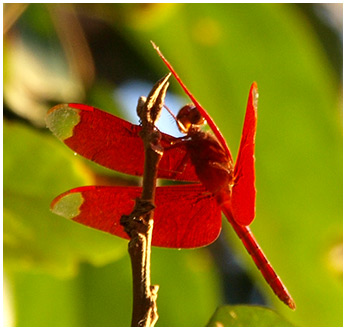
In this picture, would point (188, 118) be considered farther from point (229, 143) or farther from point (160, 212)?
point (229, 143)

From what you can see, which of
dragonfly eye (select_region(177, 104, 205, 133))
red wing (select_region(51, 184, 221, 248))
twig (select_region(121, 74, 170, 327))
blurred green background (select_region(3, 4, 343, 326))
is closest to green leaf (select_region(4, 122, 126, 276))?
blurred green background (select_region(3, 4, 343, 326))

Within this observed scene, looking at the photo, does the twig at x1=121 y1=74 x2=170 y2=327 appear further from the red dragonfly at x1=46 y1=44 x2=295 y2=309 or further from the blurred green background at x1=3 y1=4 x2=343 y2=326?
the blurred green background at x1=3 y1=4 x2=343 y2=326

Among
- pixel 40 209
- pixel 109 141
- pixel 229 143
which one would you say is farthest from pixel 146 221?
pixel 229 143

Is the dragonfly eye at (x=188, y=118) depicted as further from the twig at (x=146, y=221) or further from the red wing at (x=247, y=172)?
the twig at (x=146, y=221)

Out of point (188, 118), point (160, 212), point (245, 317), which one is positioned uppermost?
point (188, 118)

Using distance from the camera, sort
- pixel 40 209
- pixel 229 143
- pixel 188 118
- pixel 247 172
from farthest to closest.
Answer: pixel 229 143 < pixel 40 209 < pixel 188 118 < pixel 247 172

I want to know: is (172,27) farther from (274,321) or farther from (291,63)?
(274,321)

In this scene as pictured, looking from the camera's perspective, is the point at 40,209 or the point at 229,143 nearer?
the point at 40,209
